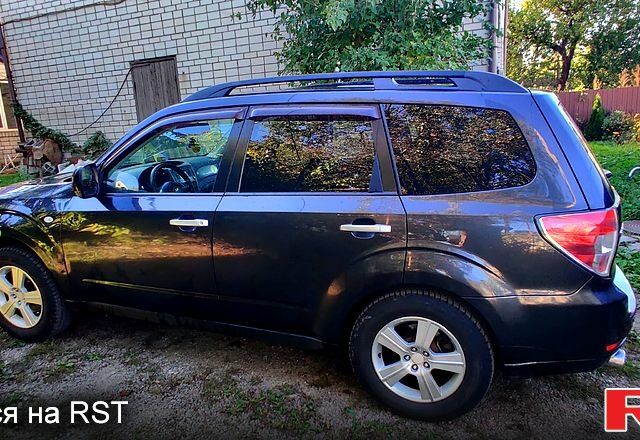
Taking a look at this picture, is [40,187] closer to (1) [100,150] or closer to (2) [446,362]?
(2) [446,362]

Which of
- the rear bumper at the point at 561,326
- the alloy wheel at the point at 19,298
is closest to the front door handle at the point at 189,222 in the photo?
the alloy wheel at the point at 19,298

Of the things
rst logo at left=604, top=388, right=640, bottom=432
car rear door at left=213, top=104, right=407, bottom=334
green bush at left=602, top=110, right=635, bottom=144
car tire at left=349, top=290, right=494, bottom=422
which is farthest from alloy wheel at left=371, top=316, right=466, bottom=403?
green bush at left=602, top=110, right=635, bottom=144

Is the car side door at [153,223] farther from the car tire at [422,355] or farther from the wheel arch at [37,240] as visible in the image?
the car tire at [422,355]

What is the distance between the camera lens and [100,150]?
9.82 m

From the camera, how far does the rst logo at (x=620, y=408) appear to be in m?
2.19

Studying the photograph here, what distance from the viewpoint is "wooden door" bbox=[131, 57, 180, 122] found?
344 inches

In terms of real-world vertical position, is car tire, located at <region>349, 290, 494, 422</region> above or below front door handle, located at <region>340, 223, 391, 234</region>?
below

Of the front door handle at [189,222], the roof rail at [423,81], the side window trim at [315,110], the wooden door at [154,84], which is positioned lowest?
the front door handle at [189,222]

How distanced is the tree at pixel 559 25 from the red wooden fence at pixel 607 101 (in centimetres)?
753

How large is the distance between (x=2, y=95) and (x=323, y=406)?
13.4 m

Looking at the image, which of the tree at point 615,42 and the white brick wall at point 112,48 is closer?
the white brick wall at point 112,48

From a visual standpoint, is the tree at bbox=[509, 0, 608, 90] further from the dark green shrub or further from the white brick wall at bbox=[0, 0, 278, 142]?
the dark green shrub

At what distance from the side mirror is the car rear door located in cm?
93

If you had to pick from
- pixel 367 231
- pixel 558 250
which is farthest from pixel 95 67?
pixel 558 250
